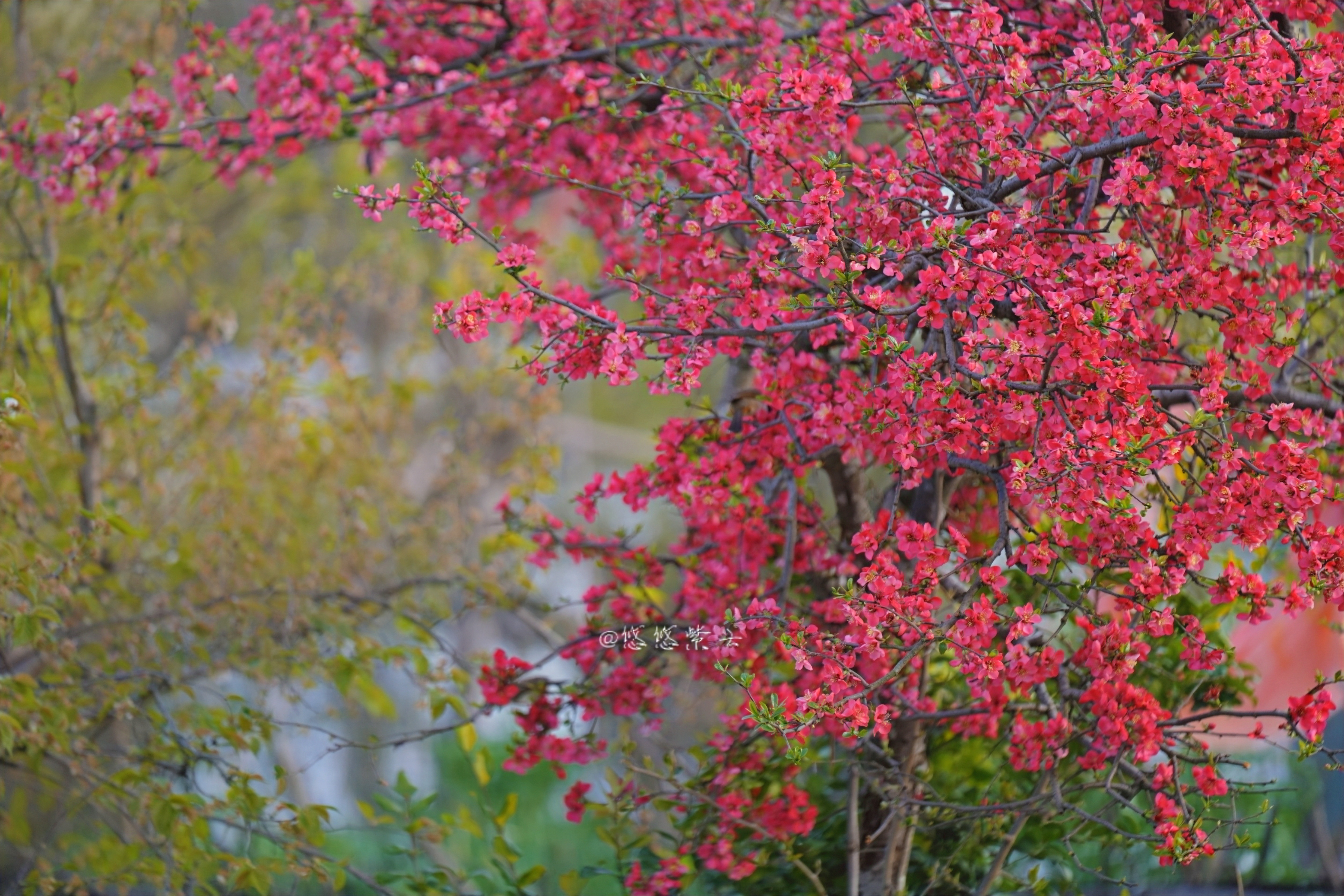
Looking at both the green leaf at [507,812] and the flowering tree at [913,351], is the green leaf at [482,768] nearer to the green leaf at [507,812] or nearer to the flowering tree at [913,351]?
the green leaf at [507,812]

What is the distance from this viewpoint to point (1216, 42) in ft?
7.52

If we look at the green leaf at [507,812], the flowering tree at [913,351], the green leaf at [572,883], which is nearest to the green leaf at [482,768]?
the green leaf at [507,812]

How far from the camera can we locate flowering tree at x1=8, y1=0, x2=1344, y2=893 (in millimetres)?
2254

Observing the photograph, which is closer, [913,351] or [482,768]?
[913,351]

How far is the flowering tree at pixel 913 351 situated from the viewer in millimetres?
2254

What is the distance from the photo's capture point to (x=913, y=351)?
2342 mm

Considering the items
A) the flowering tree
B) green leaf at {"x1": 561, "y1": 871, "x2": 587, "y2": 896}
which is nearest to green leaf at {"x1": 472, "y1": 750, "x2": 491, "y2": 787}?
the flowering tree

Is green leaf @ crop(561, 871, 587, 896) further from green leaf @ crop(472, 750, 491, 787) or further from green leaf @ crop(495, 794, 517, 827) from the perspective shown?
green leaf @ crop(472, 750, 491, 787)

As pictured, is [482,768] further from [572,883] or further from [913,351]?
[913,351]

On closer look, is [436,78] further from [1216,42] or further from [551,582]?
[551,582]

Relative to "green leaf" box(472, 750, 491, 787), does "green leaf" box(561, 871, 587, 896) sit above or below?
below

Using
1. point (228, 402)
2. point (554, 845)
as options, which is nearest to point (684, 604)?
point (228, 402)

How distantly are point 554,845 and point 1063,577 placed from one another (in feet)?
13.4

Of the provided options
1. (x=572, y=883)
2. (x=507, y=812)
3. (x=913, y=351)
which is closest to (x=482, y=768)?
(x=507, y=812)
